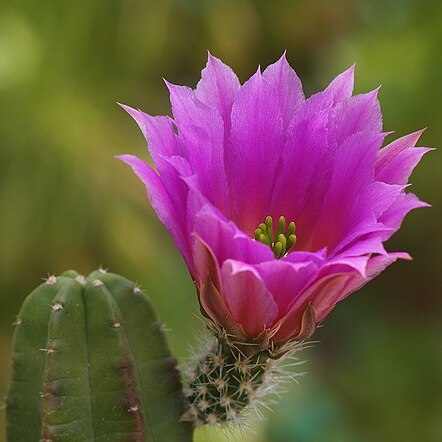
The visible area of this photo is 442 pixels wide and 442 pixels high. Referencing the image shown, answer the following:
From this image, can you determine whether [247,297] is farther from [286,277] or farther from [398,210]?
[398,210]

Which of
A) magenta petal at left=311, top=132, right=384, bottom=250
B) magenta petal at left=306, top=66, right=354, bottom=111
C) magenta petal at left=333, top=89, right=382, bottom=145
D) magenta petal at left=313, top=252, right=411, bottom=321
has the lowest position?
magenta petal at left=313, top=252, right=411, bottom=321

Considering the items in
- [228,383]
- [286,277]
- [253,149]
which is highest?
[253,149]

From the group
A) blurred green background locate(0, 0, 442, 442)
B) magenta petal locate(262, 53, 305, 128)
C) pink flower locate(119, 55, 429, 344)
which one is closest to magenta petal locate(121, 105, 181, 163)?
pink flower locate(119, 55, 429, 344)

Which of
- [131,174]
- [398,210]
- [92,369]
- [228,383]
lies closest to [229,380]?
[228,383]

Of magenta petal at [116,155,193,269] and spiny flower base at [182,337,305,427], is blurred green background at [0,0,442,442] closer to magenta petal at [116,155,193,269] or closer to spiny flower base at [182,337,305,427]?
spiny flower base at [182,337,305,427]

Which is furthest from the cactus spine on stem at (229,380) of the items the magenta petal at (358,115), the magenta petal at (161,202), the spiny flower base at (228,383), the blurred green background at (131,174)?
the blurred green background at (131,174)

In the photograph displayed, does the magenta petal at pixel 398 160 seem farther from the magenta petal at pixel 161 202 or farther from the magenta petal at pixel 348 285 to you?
the magenta petal at pixel 161 202
